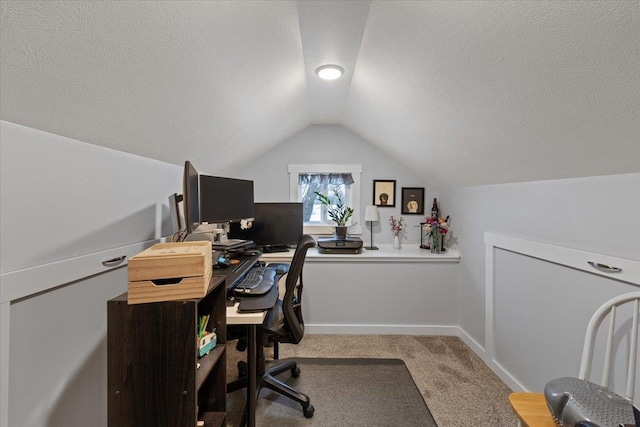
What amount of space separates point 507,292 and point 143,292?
7.30ft

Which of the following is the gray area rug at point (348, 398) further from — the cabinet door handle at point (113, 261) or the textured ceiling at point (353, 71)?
the textured ceiling at point (353, 71)

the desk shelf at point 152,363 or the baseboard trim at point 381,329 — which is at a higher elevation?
the desk shelf at point 152,363

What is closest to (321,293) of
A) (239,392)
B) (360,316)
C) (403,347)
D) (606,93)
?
(360,316)

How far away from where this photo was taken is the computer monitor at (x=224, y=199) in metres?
1.68

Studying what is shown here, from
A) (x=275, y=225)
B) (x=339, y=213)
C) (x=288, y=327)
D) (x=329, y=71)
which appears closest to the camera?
(x=288, y=327)

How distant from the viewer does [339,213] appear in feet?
10.2

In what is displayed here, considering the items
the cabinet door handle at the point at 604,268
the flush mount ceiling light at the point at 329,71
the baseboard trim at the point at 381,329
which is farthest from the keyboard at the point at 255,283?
the cabinet door handle at the point at 604,268

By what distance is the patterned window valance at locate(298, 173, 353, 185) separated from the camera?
319 centimetres

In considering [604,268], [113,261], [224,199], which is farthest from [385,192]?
[113,261]

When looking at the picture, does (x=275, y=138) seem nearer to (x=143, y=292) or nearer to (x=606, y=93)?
(x=143, y=292)

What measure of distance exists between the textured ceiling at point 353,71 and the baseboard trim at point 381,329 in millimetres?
1535

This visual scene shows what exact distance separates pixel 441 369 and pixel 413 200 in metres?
1.72

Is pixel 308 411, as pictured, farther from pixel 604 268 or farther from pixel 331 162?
pixel 331 162

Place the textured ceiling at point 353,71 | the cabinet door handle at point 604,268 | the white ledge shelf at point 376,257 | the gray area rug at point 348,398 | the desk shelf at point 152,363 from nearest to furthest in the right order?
the textured ceiling at point 353,71, the desk shelf at point 152,363, the cabinet door handle at point 604,268, the gray area rug at point 348,398, the white ledge shelf at point 376,257
